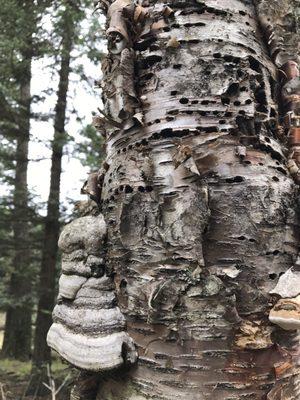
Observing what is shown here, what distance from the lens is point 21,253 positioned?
10438 mm

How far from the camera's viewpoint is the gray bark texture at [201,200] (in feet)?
4.15

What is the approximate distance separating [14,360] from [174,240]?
11804 millimetres

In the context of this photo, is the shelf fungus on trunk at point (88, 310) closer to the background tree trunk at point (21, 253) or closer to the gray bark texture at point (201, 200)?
the gray bark texture at point (201, 200)

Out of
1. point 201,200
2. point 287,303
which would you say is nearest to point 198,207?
point 201,200

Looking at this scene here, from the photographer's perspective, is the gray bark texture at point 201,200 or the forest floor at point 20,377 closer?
the gray bark texture at point 201,200

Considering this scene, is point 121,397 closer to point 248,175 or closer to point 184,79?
point 248,175

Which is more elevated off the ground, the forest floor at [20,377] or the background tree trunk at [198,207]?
the background tree trunk at [198,207]

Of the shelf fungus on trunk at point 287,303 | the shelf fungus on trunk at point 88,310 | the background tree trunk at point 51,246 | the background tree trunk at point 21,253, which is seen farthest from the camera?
the background tree trunk at point 21,253

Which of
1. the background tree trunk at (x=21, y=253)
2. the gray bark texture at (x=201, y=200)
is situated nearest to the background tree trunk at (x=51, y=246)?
the background tree trunk at (x=21, y=253)

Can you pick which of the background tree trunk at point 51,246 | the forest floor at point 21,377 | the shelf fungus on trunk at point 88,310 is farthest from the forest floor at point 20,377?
the shelf fungus on trunk at point 88,310

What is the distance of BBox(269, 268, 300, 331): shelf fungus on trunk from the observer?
1.18m

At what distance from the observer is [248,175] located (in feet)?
4.52

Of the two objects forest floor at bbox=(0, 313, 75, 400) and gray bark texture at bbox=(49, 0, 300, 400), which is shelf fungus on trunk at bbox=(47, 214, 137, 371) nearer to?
gray bark texture at bbox=(49, 0, 300, 400)

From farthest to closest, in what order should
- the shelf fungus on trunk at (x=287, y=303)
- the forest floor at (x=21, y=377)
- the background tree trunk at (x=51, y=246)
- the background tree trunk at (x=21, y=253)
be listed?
the background tree trunk at (x=21, y=253) → the background tree trunk at (x=51, y=246) → the forest floor at (x=21, y=377) → the shelf fungus on trunk at (x=287, y=303)
